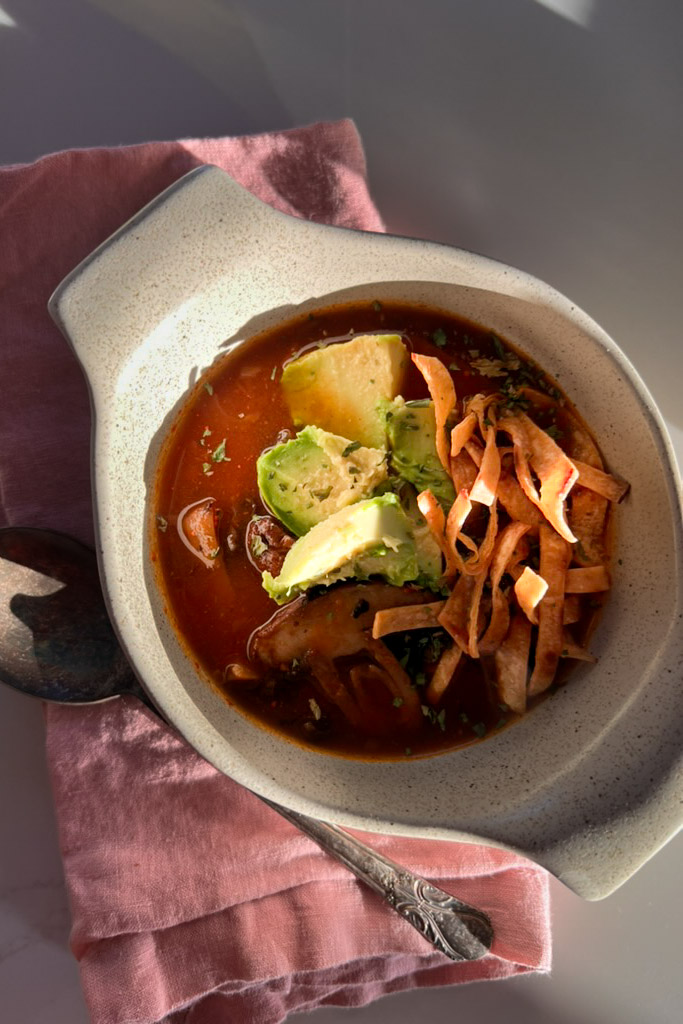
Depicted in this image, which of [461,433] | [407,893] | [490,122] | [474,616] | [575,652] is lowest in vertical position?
[407,893]

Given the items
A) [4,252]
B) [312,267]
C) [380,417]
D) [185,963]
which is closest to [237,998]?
[185,963]

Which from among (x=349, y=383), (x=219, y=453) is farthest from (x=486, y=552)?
(x=219, y=453)

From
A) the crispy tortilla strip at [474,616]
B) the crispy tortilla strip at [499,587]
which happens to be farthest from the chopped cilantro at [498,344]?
the crispy tortilla strip at [474,616]

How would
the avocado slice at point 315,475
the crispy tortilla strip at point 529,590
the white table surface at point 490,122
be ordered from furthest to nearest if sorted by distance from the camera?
the white table surface at point 490,122
the avocado slice at point 315,475
the crispy tortilla strip at point 529,590

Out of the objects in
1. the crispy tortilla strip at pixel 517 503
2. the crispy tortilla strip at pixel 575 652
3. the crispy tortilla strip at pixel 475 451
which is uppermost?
the crispy tortilla strip at pixel 475 451

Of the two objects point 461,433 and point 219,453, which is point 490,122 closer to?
point 461,433

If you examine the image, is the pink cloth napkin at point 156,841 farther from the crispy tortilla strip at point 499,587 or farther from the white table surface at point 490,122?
the crispy tortilla strip at point 499,587
